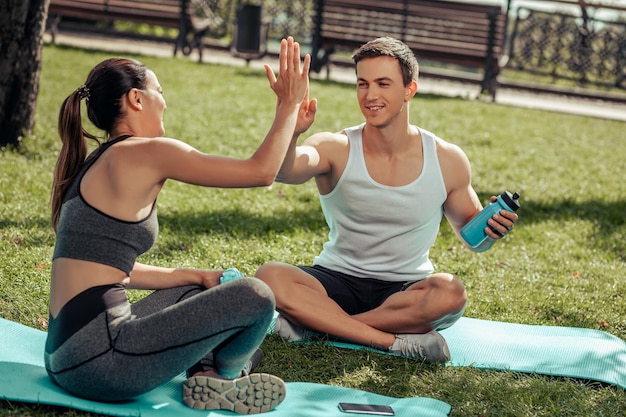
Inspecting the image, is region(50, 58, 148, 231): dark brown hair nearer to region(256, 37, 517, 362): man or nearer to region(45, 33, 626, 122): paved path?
region(256, 37, 517, 362): man

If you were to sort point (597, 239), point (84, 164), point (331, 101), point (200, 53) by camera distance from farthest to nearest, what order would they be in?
point (200, 53)
point (331, 101)
point (597, 239)
point (84, 164)

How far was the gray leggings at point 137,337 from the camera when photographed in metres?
3.38

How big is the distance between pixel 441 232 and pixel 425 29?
26.4 ft

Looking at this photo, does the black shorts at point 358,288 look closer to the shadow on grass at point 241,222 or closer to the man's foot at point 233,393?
the man's foot at point 233,393

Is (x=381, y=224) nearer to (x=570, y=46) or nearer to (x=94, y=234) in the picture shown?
(x=94, y=234)

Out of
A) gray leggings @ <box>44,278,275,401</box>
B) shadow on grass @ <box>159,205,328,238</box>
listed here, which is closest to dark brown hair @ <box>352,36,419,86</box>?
gray leggings @ <box>44,278,275,401</box>

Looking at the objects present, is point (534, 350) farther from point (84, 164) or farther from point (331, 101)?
point (331, 101)

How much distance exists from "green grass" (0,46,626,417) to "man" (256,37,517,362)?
167 millimetres

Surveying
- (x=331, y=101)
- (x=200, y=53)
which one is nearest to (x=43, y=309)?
(x=331, y=101)

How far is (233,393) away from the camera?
3598 mm

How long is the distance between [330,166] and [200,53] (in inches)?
412

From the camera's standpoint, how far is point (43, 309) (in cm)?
471

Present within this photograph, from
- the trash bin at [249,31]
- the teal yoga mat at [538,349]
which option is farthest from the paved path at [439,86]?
the teal yoga mat at [538,349]

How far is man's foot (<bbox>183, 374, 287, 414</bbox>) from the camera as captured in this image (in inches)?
Result: 142
